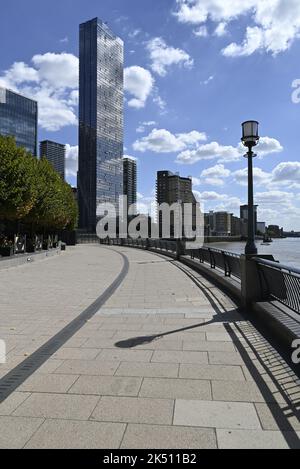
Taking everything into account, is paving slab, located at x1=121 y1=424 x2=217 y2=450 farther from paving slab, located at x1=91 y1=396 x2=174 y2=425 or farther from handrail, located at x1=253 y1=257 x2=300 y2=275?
handrail, located at x1=253 y1=257 x2=300 y2=275

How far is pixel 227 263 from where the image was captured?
12.4m

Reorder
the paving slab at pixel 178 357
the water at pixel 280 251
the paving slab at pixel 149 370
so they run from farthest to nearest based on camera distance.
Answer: the water at pixel 280 251
the paving slab at pixel 178 357
the paving slab at pixel 149 370

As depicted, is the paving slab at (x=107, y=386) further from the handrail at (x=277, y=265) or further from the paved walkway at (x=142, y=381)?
the handrail at (x=277, y=265)

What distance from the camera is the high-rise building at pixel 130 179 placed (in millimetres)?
121781

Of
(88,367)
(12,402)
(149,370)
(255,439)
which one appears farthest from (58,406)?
(255,439)

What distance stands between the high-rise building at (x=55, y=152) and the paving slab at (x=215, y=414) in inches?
4841

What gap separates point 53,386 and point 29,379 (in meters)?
0.39

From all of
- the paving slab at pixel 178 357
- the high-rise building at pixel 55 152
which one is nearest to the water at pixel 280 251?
the paving slab at pixel 178 357

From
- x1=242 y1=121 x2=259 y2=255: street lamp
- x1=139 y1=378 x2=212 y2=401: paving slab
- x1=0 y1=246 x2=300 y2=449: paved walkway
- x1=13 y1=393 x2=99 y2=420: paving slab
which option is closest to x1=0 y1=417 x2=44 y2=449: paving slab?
x1=0 y1=246 x2=300 y2=449: paved walkway

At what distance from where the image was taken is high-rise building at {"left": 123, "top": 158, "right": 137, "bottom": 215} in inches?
4795

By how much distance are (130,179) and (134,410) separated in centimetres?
12448

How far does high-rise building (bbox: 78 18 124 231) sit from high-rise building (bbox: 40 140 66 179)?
2581 cm

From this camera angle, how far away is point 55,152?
129875 mm

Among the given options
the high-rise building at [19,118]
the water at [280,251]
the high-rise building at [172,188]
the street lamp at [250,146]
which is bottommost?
the water at [280,251]
